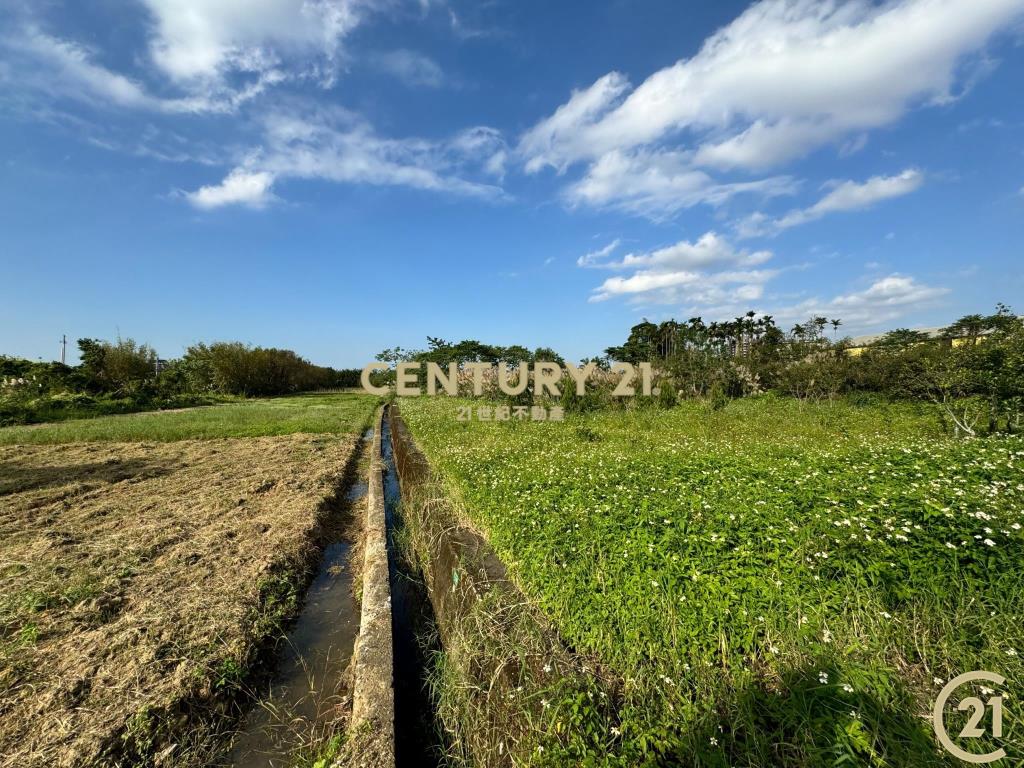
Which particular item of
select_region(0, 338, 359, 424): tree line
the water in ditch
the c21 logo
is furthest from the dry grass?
select_region(0, 338, 359, 424): tree line

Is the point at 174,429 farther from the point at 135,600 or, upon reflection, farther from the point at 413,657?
the point at 413,657

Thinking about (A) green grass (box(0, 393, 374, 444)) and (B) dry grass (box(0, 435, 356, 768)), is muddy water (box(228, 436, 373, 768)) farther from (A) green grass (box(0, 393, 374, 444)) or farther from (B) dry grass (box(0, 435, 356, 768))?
(A) green grass (box(0, 393, 374, 444))

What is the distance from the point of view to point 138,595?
3887mm

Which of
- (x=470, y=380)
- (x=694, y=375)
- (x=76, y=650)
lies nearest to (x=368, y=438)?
(x=470, y=380)

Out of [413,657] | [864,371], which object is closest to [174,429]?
[413,657]

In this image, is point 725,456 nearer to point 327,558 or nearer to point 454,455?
point 454,455

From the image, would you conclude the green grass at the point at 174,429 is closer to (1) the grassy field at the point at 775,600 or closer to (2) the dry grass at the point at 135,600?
(2) the dry grass at the point at 135,600

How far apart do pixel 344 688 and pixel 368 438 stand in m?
13.2

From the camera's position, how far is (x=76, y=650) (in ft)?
10.1

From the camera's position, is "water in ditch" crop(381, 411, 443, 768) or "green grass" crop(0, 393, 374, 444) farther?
"green grass" crop(0, 393, 374, 444)

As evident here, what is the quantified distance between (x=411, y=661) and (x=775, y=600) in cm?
304

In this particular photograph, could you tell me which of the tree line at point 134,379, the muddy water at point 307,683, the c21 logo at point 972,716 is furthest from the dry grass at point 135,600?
the tree line at point 134,379

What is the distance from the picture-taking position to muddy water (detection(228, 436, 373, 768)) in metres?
2.58

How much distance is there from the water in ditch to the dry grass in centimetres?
110
